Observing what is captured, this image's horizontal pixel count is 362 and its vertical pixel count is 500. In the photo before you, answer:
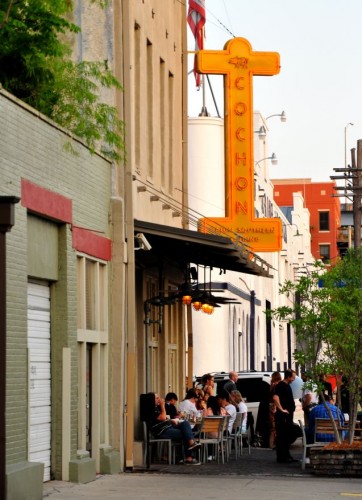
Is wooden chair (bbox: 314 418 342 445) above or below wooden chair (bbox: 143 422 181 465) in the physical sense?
above

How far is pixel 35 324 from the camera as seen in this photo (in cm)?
1859

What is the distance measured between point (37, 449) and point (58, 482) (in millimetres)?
925

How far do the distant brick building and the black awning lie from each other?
364 feet

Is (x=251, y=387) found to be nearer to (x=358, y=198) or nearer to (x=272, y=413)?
(x=272, y=413)

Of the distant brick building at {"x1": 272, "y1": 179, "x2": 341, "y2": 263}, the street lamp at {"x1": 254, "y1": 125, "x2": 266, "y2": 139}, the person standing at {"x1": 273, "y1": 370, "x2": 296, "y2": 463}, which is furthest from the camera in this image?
the distant brick building at {"x1": 272, "y1": 179, "x2": 341, "y2": 263}

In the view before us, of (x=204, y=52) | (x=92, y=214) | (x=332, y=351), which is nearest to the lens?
(x=92, y=214)

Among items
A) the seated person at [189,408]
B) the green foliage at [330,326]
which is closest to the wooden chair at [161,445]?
the seated person at [189,408]

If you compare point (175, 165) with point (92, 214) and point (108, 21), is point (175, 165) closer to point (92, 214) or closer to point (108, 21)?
point (108, 21)

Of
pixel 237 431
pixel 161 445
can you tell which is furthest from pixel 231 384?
pixel 161 445

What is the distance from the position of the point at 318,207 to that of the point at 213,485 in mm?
124787

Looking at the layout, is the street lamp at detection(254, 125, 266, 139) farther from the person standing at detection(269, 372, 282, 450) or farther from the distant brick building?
the distant brick building

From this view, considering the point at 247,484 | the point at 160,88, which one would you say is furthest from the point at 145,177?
the point at 247,484

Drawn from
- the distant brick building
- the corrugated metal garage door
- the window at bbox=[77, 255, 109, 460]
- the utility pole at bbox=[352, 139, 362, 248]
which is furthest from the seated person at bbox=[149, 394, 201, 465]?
the distant brick building

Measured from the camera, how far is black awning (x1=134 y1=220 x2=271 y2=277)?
950 inches
